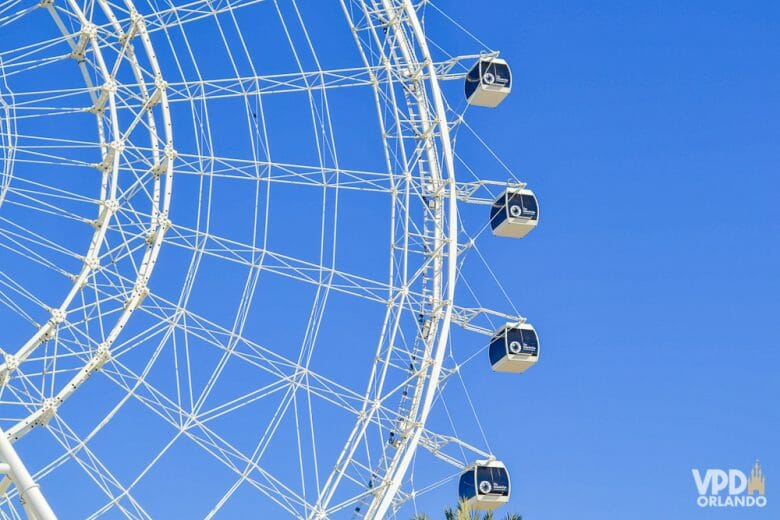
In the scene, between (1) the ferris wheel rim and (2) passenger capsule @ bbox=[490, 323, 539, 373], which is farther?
(2) passenger capsule @ bbox=[490, 323, 539, 373]

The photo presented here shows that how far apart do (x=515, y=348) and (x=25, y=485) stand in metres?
16.1

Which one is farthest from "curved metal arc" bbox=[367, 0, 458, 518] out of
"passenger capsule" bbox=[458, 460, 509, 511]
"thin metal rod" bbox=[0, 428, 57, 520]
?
"thin metal rod" bbox=[0, 428, 57, 520]

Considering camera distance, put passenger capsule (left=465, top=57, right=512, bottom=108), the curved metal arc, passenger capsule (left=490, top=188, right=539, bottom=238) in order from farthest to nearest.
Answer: passenger capsule (left=465, top=57, right=512, bottom=108) < passenger capsule (left=490, top=188, right=539, bottom=238) < the curved metal arc

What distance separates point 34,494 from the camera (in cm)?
2614

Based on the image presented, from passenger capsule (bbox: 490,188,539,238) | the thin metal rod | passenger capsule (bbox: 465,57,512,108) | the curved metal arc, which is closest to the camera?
the thin metal rod

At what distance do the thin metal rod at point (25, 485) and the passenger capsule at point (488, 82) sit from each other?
62.2ft

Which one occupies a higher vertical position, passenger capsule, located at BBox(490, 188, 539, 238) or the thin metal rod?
passenger capsule, located at BBox(490, 188, 539, 238)

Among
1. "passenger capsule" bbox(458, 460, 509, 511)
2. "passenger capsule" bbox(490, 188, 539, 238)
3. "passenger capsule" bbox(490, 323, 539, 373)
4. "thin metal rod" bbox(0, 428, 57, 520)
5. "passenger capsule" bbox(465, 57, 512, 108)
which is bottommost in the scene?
"thin metal rod" bbox(0, 428, 57, 520)

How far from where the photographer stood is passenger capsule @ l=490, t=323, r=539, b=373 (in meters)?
39.3

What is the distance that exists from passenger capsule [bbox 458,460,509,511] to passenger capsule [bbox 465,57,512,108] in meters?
9.69

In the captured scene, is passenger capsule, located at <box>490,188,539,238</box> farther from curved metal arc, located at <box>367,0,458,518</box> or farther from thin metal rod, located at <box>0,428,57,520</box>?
thin metal rod, located at <box>0,428,57,520</box>

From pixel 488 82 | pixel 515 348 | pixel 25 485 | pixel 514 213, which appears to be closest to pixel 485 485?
pixel 515 348

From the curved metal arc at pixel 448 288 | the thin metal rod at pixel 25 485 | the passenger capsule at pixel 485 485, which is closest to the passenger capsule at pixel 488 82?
the curved metal arc at pixel 448 288

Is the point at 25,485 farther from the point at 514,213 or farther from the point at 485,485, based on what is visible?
the point at 514,213
